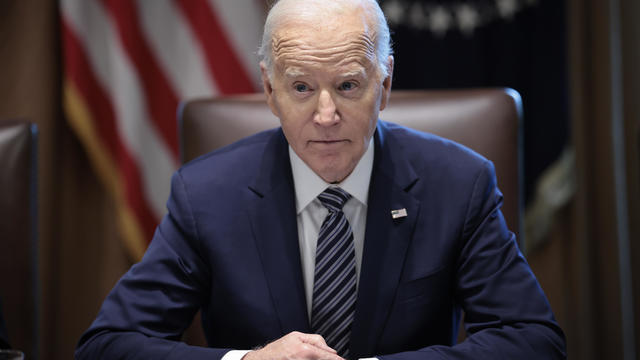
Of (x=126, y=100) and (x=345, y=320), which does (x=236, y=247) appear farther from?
(x=126, y=100)

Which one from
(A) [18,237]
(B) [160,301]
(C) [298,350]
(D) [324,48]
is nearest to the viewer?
(C) [298,350]

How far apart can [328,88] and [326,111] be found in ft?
0.19

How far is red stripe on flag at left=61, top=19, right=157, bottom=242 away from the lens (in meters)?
2.66

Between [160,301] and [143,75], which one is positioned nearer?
[160,301]

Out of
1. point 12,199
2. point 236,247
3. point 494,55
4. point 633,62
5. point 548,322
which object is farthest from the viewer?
point 494,55

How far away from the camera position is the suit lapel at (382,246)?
1479mm

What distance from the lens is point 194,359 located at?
1.34m

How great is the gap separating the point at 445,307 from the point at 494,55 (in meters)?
1.37

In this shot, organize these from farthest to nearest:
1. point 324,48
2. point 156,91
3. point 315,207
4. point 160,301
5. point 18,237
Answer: point 156,91 → point 18,237 → point 315,207 → point 160,301 → point 324,48

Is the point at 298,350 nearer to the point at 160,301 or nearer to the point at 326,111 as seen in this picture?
the point at 160,301

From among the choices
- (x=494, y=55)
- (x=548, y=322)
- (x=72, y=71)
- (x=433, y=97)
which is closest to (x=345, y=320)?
(x=548, y=322)

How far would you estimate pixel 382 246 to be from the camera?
152 centimetres

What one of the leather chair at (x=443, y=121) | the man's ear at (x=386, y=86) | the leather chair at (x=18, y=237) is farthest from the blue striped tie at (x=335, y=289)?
the leather chair at (x=18, y=237)

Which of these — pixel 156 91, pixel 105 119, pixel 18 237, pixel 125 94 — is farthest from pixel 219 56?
pixel 18 237
